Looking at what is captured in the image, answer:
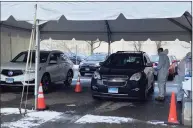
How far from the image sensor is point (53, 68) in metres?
13.2

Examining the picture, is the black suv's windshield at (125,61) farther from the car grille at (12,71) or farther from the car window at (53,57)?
the car grille at (12,71)

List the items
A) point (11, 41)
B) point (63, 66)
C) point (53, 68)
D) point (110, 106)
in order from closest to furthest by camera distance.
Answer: point (110, 106)
point (53, 68)
point (63, 66)
point (11, 41)

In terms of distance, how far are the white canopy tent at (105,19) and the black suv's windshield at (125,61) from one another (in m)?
1.60

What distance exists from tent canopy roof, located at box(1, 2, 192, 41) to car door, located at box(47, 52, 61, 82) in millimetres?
1591

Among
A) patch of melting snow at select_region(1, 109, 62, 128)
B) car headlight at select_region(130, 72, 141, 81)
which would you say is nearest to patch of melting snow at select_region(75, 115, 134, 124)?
patch of melting snow at select_region(1, 109, 62, 128)

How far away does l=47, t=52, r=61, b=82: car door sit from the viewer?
42.6 feet

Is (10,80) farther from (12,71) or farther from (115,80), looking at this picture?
(115,80)

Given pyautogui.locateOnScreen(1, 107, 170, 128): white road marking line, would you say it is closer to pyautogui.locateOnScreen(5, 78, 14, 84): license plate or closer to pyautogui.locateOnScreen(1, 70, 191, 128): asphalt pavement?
pyautogui.locateOnScreen(1, 70, 191, 128): asphalt pavement

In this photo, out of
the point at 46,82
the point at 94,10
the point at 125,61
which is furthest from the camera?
the point at 46,82

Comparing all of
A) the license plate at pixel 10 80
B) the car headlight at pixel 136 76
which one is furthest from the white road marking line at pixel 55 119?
the license plate at pixel 10 80

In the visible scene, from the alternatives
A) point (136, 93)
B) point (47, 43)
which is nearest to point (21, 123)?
point (136, 93)

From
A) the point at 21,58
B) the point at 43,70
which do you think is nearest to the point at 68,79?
the point at 21,58

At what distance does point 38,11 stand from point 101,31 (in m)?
8.45

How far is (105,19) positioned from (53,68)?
590 cm
